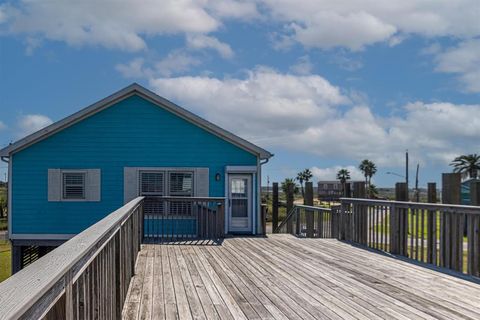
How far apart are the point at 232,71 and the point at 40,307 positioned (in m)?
17.3

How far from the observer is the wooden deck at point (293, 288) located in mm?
4566

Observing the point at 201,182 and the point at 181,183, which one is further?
the point at 181,183

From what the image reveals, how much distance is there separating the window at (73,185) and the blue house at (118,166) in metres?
0.03

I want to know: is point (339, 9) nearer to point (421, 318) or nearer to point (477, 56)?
point (477, 56)

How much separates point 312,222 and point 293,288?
24.4 ft

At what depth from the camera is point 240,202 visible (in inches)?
555

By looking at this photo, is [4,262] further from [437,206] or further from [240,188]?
[437,206]

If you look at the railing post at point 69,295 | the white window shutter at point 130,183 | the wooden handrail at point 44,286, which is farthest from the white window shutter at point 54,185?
the railing post at point 69,295

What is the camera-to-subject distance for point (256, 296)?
5227 millimetres

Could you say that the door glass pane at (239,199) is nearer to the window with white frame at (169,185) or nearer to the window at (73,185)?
the window with white frame at (169,185)

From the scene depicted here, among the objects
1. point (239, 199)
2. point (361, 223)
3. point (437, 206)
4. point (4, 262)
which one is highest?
point (437, 206)

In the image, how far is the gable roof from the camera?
13375 millimetres

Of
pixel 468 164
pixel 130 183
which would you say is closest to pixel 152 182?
pixel 130 183

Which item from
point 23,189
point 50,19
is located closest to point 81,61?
point 50,19
